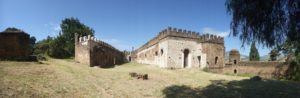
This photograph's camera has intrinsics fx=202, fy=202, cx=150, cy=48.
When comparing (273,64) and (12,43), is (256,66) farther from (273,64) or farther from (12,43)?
(12,43)

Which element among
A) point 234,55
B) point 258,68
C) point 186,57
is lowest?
point 258,68

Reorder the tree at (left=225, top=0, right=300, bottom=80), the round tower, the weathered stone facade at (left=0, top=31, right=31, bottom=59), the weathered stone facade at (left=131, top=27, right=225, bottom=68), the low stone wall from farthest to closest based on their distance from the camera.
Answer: the round tower
the weathered stone facade at (left=131, top=27, right=225, bottom=68)
the low stone wall
the weathered stone facade at (left=0, top=31, right=31, bottom=59)
the tree at (left=225, top=0, right=300, bottom=80)

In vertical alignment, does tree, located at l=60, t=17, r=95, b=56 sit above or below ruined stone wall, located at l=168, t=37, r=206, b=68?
above

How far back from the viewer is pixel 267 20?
855 cm

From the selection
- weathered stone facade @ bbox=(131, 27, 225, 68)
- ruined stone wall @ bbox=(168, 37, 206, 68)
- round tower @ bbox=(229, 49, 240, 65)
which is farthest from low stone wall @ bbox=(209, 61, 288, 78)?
round tower @ bbox=(229, 49, 240, 65)

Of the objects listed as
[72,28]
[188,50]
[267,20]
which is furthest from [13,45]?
[72,28]

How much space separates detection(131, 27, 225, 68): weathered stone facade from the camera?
23016 mm

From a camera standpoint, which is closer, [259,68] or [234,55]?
[259,68]

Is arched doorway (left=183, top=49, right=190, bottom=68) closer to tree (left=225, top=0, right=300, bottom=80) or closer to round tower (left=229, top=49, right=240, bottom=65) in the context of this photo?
round tower (left=229, top=49, right=240, bottom=65)

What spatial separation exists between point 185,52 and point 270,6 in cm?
1638

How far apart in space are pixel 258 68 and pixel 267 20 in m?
15.0

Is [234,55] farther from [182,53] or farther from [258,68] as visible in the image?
[182,53]

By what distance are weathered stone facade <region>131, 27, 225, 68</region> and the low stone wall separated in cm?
138

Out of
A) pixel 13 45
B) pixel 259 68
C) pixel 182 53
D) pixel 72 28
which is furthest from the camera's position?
pixel 72 28
